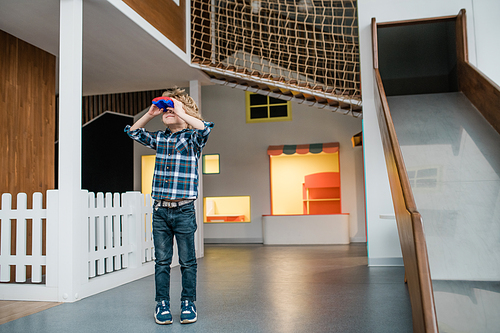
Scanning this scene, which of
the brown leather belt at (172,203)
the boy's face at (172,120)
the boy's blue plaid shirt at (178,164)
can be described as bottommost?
the brown leather belt at (172,203)

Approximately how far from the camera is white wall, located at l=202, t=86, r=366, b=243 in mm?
8070

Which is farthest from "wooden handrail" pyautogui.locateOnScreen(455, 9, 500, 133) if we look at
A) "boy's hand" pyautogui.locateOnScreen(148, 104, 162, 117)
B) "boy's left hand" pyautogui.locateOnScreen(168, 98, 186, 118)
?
"boy's hand" pyautogui.locateOnScreen(148, 104, 162, 117)

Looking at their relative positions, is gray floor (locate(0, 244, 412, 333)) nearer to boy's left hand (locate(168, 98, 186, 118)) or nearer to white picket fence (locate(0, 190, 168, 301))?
white picket fence (locate(0, 190, 168, 301))

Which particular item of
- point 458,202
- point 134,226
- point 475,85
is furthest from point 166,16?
point 458,202

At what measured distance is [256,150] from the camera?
28.2ft

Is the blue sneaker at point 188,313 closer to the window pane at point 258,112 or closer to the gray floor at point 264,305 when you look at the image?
the gray floor at point 264,305

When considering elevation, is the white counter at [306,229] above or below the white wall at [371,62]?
below

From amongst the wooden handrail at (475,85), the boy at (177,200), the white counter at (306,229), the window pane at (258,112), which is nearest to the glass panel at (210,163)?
the window pane at (258,112)

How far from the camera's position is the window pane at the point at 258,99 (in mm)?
8652

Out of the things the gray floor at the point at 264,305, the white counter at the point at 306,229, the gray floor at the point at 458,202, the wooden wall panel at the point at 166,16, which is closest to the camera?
the gray floor at the point at 458,202

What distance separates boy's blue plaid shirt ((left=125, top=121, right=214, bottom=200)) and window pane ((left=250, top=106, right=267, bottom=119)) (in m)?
6.11

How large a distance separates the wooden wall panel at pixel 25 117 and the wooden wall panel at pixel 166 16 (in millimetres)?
1405

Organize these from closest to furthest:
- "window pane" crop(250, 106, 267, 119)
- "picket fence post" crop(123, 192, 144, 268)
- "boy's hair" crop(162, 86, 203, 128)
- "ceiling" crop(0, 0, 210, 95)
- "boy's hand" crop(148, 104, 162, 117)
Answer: "boy's hand" crop(148, 104, 162, 117), "boy's hair" crop(162, 86, 203, 128), "ceiling" crop(0, 0, 210, 95), "picket fence post" crop(123, 192, 144, 268), "window pane" crop(250, 106, 267, 119)

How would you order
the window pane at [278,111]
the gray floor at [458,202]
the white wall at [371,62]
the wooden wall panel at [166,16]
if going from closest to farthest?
the gray floor at [458,202]
the wooden wall panel at [166,16]
the white wall at [371,62]
the window pane at [278,111]
